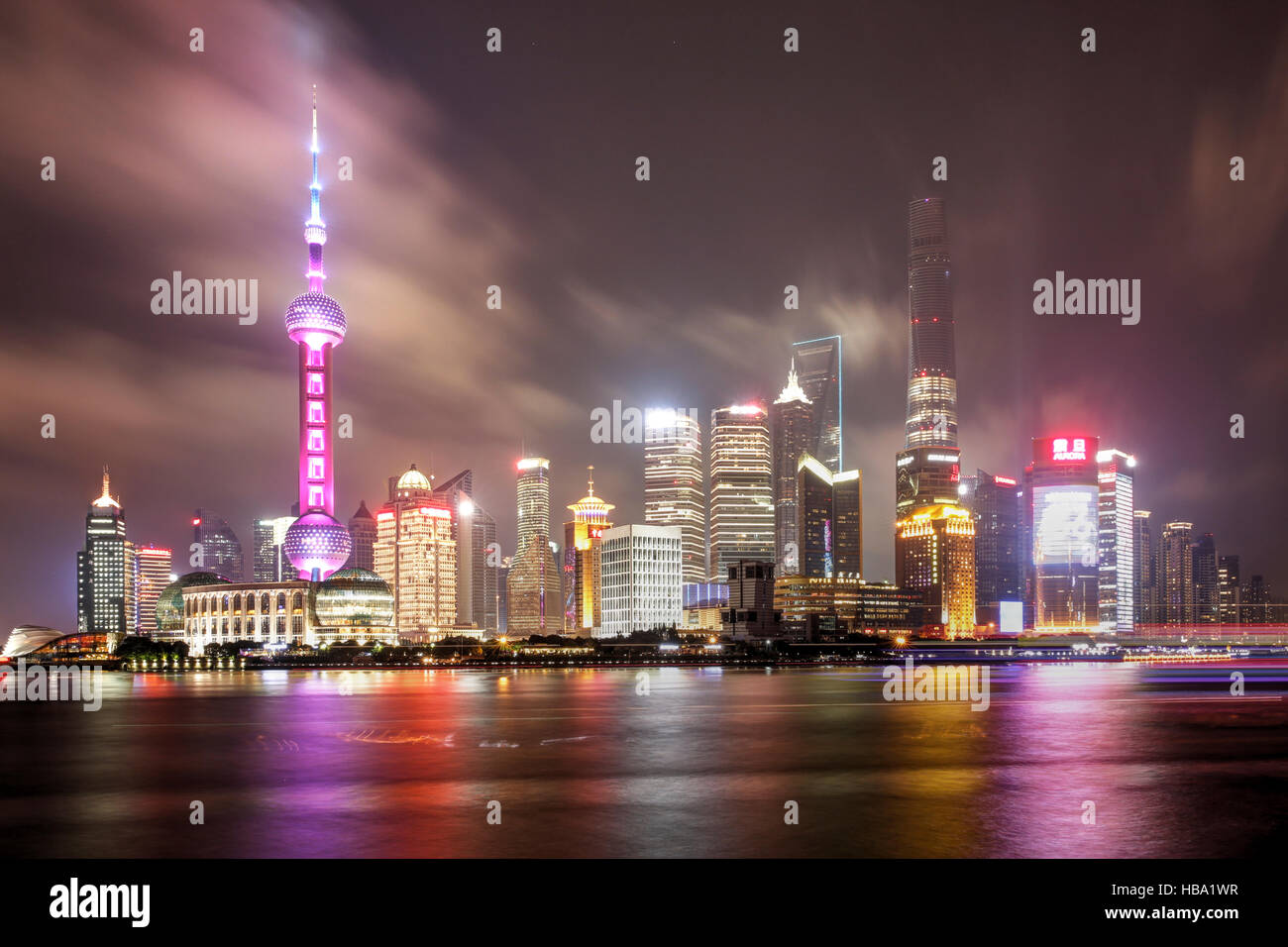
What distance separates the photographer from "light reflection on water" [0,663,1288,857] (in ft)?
87.7

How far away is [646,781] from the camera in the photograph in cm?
3691

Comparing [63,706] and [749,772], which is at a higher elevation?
[749,772]

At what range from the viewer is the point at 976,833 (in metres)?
27.6

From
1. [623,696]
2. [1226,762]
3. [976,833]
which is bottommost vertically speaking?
[623,696]

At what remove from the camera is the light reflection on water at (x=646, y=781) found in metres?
26.7
